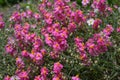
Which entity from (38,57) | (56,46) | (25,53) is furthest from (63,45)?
(25,53)

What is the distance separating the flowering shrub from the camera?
3840mm

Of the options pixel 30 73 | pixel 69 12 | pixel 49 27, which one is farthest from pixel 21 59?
pixel 69 12

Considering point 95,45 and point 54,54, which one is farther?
point 54,54

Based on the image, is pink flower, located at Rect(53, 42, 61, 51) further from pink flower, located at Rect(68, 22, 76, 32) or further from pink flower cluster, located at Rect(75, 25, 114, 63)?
pink flower, located at Rect(68, 22, 76, 32)

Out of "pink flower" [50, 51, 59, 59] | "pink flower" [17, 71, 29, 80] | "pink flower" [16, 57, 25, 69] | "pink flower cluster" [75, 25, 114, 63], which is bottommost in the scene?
"pink flower" [17, 71, 29, 80]

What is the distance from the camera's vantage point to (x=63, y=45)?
3.89m

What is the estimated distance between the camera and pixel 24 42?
439 centimetres

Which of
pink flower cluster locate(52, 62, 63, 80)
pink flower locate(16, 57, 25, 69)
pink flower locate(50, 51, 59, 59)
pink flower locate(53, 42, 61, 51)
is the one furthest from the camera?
pink flower locate(16, 57, 25, 69)

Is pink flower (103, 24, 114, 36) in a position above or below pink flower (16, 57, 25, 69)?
above

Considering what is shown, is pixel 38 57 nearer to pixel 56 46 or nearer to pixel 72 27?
pixel 56 46

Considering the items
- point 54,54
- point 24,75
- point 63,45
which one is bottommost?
point 24,75

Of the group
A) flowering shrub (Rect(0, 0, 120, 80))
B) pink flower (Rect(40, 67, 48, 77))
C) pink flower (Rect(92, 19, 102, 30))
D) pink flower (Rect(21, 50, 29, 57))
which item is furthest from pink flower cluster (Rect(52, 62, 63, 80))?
pink flower (Rect(92, 19, 102, 30))

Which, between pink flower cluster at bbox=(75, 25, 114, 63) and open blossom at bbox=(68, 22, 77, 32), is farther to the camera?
open blossom at bbox=(68, 22, 77, 32)

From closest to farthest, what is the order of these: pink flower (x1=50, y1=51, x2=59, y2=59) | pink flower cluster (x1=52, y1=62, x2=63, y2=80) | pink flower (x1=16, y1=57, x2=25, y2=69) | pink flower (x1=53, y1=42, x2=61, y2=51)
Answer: pink flower cluster (x1=52, y1=62, x2=63, y2=80)
pink flower (x1=53, y1=42, x2=61, y2=51)
pink flower (x1=50, y1=51, x2=59, y2=59)
pink flower (x1=16, y1=57, x2=25, y2=69)
